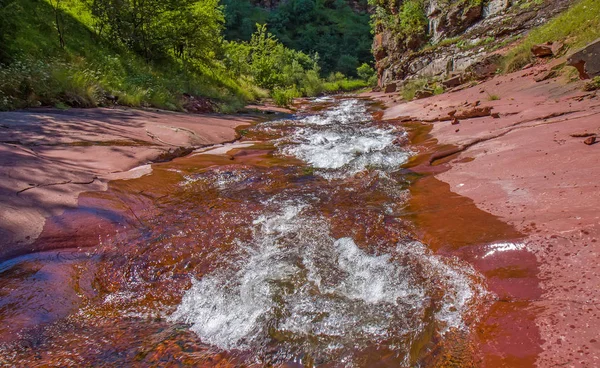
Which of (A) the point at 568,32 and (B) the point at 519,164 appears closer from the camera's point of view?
(B) the point at 519,164

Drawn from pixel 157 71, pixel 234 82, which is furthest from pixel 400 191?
pixel 234 82

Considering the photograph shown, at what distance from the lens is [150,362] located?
203cm

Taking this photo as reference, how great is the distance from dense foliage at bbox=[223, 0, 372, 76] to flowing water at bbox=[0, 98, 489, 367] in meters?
51.7

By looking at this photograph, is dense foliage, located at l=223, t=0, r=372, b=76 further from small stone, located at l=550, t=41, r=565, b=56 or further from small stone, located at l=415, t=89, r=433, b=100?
small stone, located at l=550, t=41, r=565, b=56

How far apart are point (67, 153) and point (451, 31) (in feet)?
63.1

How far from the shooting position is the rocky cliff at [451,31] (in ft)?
43.8

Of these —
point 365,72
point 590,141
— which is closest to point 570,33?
point 590,141

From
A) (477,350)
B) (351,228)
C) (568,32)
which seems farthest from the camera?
(568,32)

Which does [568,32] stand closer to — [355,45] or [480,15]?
[480,15]

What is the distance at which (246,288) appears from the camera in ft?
8.90

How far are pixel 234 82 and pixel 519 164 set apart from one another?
53.9 feet

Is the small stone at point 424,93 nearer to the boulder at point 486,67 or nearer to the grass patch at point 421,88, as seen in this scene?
the grass patch at point 421,88

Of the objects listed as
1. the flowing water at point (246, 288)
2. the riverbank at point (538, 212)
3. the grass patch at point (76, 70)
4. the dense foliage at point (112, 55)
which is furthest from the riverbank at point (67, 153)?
the riverbank at point (538, 212)

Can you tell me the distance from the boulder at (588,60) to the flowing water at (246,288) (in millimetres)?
4404
